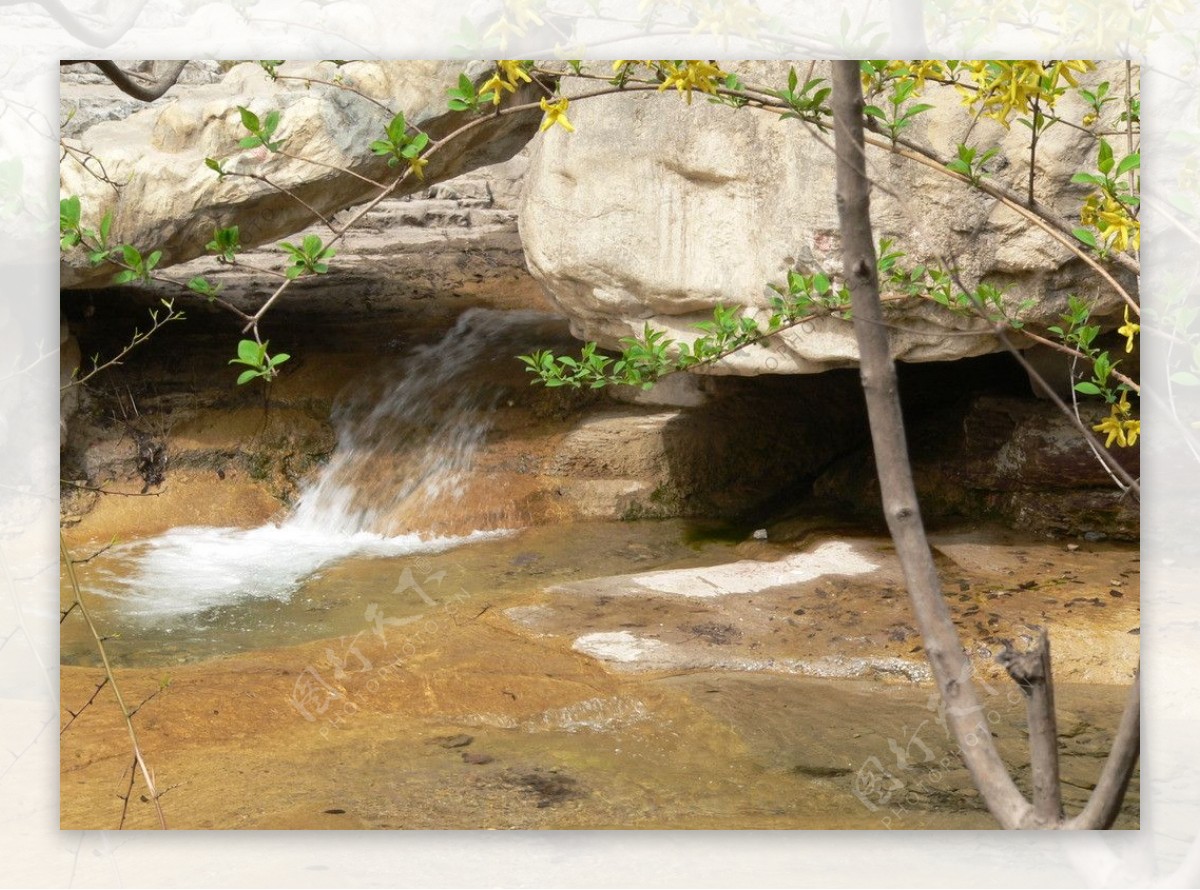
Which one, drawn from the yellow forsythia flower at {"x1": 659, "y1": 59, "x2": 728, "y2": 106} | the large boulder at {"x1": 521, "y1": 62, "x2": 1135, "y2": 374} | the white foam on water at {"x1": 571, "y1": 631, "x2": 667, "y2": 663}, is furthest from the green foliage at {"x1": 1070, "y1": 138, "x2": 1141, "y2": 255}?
the white foam on water at {"x1": 571, "y1": 631, "x2": 667, "y2": 663}

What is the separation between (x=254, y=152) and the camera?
153 inches

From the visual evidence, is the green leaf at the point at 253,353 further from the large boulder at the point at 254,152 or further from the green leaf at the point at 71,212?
the large boulder at the point at 254,152

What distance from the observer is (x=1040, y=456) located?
13.8 feet

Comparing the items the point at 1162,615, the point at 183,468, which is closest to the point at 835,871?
the point at 1162,615

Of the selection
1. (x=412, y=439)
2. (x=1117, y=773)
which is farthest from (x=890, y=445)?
(x=412, y=439)

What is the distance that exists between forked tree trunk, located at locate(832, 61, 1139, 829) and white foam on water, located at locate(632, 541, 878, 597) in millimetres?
2364

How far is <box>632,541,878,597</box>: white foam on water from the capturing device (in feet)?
12.2

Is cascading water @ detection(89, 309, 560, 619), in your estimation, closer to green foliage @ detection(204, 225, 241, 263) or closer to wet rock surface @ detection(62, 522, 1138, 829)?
wet rock surface @ detection(62, 522, 1138, 829)

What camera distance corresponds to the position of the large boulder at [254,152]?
3779 mm

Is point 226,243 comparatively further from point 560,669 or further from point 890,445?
point 560,669

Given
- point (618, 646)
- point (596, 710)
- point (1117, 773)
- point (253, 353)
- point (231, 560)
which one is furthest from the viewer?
point (231, 560)

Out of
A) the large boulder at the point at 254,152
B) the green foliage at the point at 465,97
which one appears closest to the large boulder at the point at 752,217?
the large boulder at the point at 254,152

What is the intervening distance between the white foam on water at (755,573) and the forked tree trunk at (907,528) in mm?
2364

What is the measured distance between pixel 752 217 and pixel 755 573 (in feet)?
3.38
